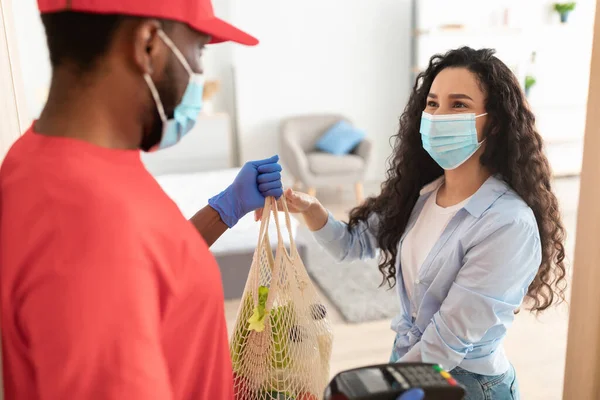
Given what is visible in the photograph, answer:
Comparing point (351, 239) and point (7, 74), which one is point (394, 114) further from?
point (7, 74)

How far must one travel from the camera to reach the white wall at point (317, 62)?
17.6ft

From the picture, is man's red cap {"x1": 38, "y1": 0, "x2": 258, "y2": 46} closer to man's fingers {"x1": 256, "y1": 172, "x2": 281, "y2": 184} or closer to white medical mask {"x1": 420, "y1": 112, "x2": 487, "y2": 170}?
man's fingers {"x1": 256, "y1": 172, "x2": 281, "y2": 184}

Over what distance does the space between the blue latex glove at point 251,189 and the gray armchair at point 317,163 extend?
3.47 m

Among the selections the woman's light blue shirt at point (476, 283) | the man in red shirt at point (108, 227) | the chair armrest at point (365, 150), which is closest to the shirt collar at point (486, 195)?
the woman's light blue shirt at point (476, 283)

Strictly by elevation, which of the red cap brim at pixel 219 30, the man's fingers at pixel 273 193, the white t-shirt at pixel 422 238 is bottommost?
the white t-shirt at pixel 422 238

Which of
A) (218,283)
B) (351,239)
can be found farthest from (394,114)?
(218,283)

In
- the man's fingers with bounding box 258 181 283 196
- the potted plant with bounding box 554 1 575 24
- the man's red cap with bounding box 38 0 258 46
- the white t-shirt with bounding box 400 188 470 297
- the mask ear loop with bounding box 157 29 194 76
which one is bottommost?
the white t-shirt with bounding box 400 188 470 297

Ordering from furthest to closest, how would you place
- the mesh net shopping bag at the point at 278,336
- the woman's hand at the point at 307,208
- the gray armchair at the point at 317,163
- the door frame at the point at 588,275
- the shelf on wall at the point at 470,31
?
the shelf on wall at the point at 470,31 → the gray armchair at the point at 317,163 → the woman's hand at the point at 307,208 → the mesh net shopping bag at the point at 278,336 → the door frame at the point at 588,275

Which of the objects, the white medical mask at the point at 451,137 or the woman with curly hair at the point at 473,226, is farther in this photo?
the white medical mask at the point at 451,137

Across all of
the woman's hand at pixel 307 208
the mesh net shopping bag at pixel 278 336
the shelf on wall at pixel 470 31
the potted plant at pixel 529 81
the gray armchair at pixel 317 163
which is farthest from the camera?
the potted plant at pixel 529 81

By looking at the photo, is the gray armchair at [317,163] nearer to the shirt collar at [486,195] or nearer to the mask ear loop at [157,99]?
the shirt collar at [486,195]

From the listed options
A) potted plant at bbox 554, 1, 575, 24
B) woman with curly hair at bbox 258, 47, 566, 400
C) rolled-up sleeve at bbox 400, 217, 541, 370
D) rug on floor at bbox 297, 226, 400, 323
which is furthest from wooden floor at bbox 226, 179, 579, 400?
potted plant at bbox 554, 1, 575, 24

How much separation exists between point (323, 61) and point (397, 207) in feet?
13.8

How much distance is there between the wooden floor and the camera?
8.21ft
